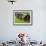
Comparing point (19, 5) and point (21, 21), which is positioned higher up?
point (19, 5)

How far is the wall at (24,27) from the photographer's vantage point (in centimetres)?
500

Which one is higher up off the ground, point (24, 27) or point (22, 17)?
point (22, 17)

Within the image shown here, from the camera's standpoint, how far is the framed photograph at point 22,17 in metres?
A: 5.00

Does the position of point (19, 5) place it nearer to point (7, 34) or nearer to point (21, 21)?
point (21, 21)

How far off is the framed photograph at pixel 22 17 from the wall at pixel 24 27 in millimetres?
113

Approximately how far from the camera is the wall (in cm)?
500

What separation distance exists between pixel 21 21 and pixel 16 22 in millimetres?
191

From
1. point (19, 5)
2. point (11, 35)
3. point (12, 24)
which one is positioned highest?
point (19, 5)

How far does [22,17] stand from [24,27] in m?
0.38

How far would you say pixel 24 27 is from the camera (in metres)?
5.03

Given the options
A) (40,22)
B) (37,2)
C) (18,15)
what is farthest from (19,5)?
(40,22)

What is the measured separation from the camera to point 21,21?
5.02m

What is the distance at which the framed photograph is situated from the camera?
197 inches

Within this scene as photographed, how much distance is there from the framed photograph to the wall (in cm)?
11
